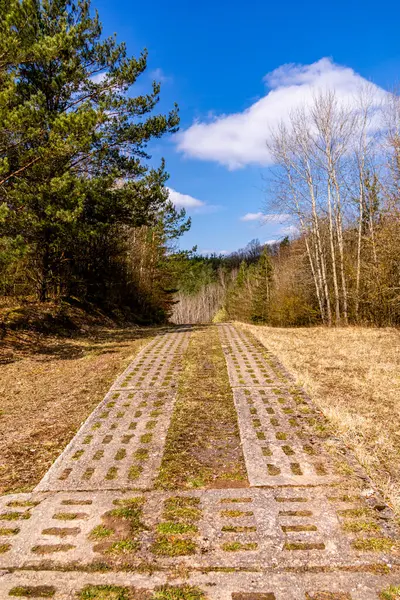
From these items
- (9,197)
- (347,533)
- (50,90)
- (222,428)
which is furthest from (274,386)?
(50,90)

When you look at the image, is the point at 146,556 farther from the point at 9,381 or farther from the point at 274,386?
the point at 9,381

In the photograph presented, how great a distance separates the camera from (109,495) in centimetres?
274

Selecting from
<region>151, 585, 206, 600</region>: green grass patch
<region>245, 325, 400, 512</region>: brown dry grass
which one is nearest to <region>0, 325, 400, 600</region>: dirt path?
<region>151, 585, 206, 600</region>: green grass patch

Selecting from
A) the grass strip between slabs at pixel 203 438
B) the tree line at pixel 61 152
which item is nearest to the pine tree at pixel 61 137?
the tree line at pixel 61 152

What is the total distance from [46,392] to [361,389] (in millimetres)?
4747

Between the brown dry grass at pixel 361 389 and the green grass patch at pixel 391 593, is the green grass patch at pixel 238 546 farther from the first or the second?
the brown dry grass at pixel 361 389

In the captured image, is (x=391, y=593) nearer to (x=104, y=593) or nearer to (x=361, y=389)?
(x=104, y=593)

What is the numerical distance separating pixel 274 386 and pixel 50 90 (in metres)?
9.31

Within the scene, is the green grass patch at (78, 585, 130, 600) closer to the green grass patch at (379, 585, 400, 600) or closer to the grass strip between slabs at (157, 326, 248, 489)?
the grass strip between slabs at (157, 326, 248, 489)

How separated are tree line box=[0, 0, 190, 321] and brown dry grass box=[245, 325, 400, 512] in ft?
18.4

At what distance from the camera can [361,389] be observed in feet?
16.6

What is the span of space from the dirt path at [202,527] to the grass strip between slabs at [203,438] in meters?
0.08

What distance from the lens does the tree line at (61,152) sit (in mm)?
7074

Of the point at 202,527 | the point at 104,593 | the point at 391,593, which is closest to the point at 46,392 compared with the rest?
the point at 202,527
